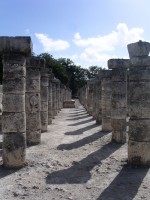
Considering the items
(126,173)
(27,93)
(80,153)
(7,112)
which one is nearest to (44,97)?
(27,93)

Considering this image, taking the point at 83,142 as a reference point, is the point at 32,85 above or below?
above

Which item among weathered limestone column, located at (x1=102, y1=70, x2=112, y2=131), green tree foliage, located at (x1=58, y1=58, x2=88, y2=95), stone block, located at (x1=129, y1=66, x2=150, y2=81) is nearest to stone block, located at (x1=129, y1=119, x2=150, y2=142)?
stone block, located at (x1=129, y1=66, x2=150, y2=81)

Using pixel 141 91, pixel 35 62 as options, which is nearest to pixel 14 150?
pixel 141 91

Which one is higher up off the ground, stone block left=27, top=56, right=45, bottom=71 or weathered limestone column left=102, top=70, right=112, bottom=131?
stone block left=27, top=56, right=45, bottom=71

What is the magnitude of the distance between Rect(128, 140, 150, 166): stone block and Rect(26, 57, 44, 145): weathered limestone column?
460 cm

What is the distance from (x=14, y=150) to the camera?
8.95m

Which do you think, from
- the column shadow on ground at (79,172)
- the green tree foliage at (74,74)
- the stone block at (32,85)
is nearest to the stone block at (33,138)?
the stone block at (32,85)

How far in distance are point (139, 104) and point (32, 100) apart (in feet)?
16.0

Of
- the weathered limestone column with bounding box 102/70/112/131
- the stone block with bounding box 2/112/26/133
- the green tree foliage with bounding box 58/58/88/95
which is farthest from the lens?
the green tree foliage with bounding box 58/58/88/95

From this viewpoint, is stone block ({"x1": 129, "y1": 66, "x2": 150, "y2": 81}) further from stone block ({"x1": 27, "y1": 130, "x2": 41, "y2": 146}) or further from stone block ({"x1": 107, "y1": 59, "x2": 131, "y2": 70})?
stone block ({"x1": 27, "y1": 130, "x2": 41, "y2": 146})

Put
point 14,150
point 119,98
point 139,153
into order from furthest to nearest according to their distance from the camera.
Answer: point 119,98 < point 139,153 < point 14,150

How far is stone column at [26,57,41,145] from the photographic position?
12.5 m

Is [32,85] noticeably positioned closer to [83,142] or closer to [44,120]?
[83,142]

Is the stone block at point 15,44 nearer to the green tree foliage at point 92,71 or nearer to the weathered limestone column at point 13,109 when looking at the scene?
the weathered limestone column at point 13,109
